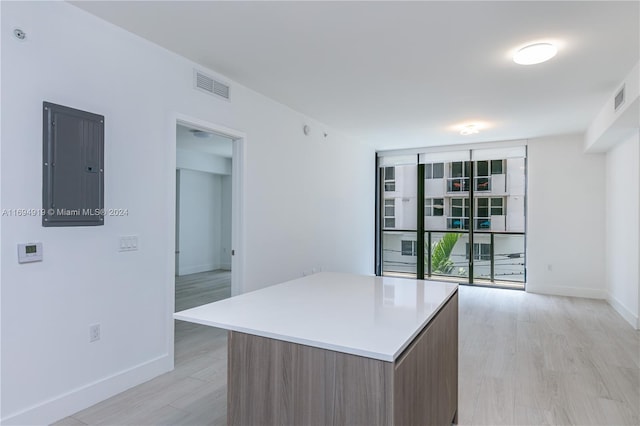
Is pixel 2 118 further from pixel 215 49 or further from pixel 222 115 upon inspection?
pixel 222 115

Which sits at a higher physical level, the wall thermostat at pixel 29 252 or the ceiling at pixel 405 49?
the ceiling at pixel 405 49

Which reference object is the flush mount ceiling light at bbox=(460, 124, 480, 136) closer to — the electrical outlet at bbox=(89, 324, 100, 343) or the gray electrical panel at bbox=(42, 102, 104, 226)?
the gray electrical panel at bbox=(42, 102, 104, 226)

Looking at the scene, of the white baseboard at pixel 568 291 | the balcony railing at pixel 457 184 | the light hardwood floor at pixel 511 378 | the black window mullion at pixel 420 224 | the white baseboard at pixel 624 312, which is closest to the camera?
the light hardwood floor at pixel 511 378

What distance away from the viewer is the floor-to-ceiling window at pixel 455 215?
662cm

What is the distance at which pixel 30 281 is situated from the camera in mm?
2129

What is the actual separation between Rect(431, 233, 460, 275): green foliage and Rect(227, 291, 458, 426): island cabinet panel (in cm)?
574

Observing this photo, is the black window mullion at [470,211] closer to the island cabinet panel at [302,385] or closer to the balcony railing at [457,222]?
the balcony railing at [457,222]

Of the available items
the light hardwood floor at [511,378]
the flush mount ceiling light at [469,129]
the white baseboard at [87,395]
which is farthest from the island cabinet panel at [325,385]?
A: the flush mount ceiling light at [469,129]

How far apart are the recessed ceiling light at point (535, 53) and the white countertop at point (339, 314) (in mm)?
2036

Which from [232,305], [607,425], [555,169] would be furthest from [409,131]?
[232,305]

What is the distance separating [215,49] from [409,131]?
3.70 m

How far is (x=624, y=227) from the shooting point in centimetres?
484

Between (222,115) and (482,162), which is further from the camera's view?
(482,162)

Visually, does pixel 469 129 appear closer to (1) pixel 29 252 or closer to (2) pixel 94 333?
(2) pixel 94 333
